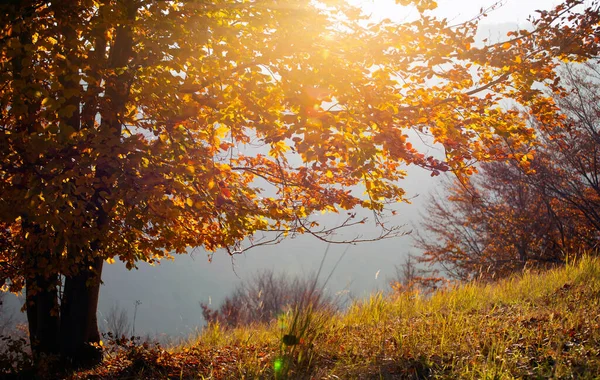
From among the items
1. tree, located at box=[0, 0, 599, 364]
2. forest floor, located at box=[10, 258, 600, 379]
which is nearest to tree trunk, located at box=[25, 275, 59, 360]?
tree, located at box=[0, 0, 599, 364]

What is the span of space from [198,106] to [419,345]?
3327mm

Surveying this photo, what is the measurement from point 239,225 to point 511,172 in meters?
12.5

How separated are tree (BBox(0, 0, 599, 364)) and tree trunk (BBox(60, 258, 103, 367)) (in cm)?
2

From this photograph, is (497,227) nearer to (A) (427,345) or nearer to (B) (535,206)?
(B) (535,206)

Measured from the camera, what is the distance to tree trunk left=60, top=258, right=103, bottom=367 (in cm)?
639

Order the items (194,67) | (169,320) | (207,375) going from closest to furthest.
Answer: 1. (207,375)
2. (194,67)
3. (169,320)

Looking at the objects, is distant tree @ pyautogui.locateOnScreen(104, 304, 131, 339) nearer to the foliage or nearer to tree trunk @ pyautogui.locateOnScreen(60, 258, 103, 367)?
tree trunk @ pyautogui.locateOnScreen(60, 258, 103, 367)

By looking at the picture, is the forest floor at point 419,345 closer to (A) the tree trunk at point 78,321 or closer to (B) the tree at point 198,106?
(A) the tree trunk at point 78,321

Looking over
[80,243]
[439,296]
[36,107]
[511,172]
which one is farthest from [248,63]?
[511,172]

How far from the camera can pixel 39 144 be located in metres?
3.93

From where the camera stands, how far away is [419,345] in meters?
4.56

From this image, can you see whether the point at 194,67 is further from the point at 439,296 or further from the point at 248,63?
the point at 439,296

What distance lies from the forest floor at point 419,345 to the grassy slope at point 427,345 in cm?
1

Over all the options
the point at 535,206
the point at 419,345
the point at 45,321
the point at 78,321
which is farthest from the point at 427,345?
the point at 535,206
